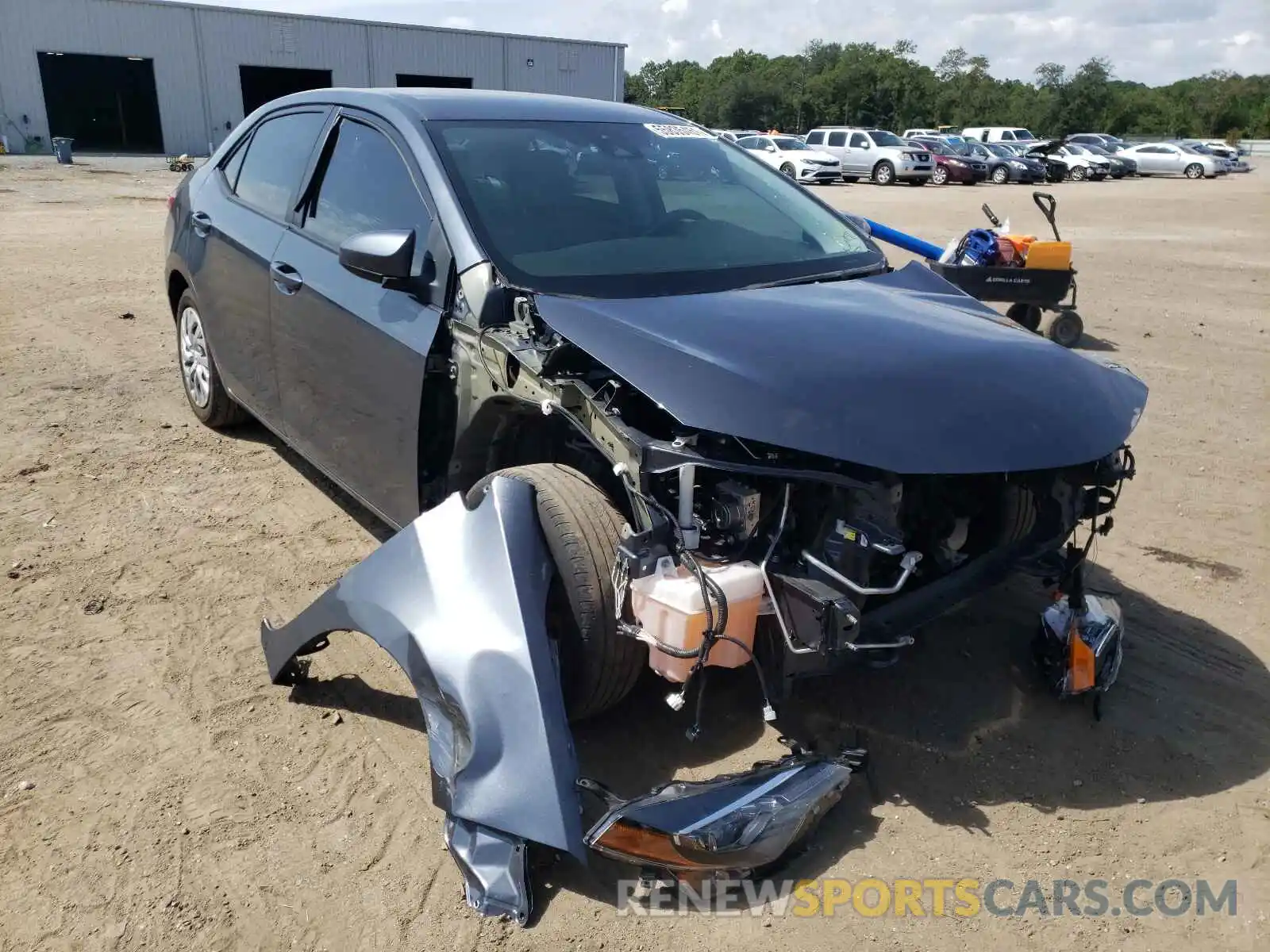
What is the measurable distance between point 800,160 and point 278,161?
85.5ft

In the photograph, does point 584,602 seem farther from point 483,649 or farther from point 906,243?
point 906,243

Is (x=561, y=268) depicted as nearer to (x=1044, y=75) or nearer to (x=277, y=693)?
(x=277, y=693)

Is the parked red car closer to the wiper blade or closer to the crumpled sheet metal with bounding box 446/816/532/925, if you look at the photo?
the wiper blade

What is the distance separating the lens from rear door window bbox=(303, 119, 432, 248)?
11.6ft

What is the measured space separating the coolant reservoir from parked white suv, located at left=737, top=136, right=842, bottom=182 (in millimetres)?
26329

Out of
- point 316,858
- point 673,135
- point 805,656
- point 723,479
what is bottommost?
point 316,858

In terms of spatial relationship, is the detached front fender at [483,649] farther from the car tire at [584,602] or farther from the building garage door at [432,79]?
the building garage door at [432,79]

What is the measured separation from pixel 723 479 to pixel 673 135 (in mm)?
2137

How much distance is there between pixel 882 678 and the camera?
11.2 feet

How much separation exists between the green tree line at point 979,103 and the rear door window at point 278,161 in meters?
66.2

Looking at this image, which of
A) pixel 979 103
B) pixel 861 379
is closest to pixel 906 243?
pixel 861 379

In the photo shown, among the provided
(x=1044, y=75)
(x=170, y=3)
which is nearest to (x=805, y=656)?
(x=170, y=3)

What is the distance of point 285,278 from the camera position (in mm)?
3984

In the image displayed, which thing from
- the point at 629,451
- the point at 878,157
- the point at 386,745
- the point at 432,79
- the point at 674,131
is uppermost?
the point at 432,79
